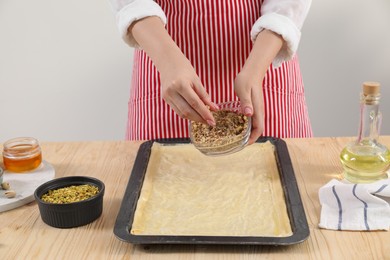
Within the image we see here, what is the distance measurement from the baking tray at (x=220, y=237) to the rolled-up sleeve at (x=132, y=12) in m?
0.41

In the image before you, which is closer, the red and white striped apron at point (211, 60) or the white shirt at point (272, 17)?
the white shirt at point (272, 17)

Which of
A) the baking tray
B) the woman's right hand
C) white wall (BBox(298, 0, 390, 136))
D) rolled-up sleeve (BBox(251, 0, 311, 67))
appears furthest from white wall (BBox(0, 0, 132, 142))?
the baking tray

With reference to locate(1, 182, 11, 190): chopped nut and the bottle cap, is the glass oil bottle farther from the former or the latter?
locate(1, 182, 11, 190): chopped nut

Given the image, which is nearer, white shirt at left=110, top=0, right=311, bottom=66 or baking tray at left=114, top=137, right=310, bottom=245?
baking tray at left=114, top=137, right=310, bottom=245

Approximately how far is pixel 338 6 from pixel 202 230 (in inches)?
76.6

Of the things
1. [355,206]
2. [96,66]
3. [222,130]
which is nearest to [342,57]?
[96,66]

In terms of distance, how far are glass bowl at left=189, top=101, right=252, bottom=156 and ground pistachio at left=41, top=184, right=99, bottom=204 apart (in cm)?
28

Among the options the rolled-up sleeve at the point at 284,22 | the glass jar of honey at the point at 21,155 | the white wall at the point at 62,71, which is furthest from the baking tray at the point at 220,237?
the white wall at the point at 62,71

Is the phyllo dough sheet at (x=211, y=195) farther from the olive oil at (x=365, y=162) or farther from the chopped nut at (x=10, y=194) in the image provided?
the chopped nut at (x=10, y=194)

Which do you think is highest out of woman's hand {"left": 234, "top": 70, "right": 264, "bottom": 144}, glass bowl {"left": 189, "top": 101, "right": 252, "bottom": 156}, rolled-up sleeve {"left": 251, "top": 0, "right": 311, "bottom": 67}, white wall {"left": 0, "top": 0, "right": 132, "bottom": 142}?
rolled-up sleeve {"left": 251, "top": 0, "right": 311, "bottom": 67}

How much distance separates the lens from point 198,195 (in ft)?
4.55

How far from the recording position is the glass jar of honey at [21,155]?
152cm

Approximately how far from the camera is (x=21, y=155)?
4.99 feet

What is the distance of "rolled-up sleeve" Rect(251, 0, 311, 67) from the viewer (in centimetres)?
174
